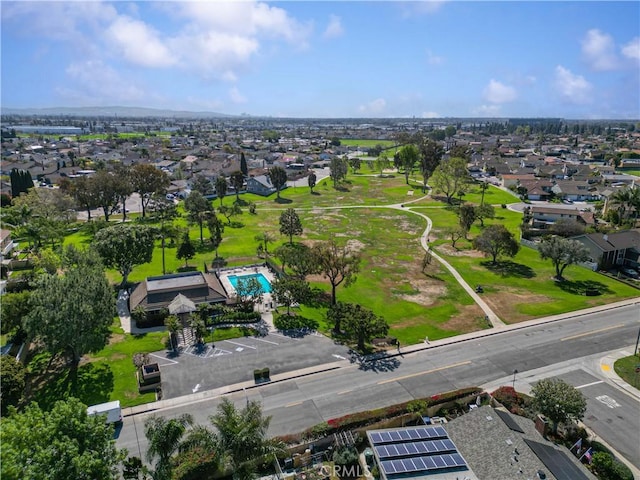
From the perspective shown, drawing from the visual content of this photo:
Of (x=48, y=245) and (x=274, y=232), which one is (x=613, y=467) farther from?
(x=48, y=245)

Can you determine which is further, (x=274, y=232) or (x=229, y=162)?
(x=229, y=162)

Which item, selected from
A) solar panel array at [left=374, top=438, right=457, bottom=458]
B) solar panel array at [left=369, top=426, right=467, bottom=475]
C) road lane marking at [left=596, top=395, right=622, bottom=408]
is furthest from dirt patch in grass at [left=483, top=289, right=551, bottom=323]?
solar panel array at [left=374, top=438, right=457, bottom=458]

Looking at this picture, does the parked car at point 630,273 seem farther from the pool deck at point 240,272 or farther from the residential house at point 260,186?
the residential house at point 260,186

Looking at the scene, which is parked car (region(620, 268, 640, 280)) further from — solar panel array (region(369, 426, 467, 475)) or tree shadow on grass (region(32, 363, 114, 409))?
tree shadow on grass (region(32, 363, 114, 409))

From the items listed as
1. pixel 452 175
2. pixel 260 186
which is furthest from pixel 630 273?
pixel 260 186

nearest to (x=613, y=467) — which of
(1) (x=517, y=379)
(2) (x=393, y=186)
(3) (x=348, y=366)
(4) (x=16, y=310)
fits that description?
(1) (x=517, y=379)
